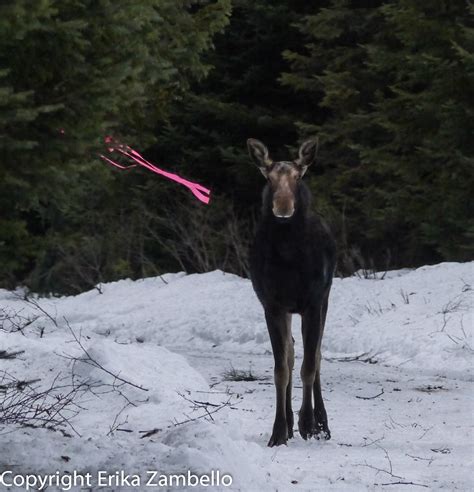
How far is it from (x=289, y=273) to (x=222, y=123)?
20.0 metres

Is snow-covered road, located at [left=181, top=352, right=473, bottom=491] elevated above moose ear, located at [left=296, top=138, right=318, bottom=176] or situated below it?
below

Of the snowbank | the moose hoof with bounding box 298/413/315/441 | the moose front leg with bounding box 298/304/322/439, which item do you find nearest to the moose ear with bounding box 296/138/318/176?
the moose front leg with bounding box 298/304/322/439

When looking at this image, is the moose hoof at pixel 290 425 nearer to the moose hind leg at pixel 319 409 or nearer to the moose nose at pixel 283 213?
the moose hind leg at pixel 319 409

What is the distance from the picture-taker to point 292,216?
862 centimetres

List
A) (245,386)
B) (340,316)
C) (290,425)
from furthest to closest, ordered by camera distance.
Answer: (340,316) → (245,386) → (290,425)

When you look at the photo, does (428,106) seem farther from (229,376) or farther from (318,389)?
(318,389)

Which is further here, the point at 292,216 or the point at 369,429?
the point at 369,429

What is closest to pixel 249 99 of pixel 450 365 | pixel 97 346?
pixel 450 365

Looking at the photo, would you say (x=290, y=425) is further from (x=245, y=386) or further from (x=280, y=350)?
(x=245, y=386)

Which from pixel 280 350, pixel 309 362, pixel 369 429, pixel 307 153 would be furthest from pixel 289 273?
pixel 369 429

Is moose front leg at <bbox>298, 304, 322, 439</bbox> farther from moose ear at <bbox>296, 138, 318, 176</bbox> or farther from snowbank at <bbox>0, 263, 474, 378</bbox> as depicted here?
snowbank at <bbox>0, 263, 474, 378</bbox>

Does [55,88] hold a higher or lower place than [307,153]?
lower

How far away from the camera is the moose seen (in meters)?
8.55

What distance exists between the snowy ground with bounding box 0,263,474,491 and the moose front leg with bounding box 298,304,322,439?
17cm
